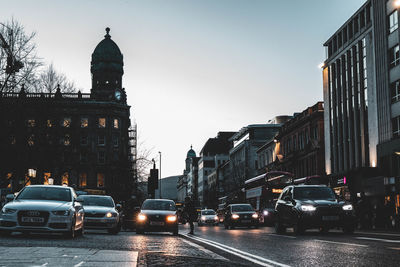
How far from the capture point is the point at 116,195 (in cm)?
7156

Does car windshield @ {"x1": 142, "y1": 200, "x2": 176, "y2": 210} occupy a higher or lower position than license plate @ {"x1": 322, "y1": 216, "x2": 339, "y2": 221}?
higher

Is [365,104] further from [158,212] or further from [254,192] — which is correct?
[158,212]

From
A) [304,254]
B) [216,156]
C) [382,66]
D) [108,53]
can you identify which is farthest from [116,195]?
[216,156]

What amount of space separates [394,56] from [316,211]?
26.0 meters

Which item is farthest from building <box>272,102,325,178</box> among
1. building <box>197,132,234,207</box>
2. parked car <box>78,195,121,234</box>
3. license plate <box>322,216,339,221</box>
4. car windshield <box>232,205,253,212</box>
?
building <box>197,132,234,207</box>

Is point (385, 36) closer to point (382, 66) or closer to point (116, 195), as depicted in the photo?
point (382, 66)

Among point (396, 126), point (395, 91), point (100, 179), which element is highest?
point (395, 91)

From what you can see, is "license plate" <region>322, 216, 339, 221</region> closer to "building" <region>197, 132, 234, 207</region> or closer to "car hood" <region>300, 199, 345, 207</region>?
"car hood" <region>300, 199, 345, 207</region>

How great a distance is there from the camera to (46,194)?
17.0 meters

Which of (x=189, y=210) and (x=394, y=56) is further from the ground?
(x=394, y=56)

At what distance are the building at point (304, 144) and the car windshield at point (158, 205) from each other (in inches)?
1364

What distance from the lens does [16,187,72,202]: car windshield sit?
16.8 metres

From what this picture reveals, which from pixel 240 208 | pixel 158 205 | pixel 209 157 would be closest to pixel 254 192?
pixel 240 208

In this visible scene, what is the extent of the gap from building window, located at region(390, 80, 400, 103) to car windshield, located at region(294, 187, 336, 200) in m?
22.8
